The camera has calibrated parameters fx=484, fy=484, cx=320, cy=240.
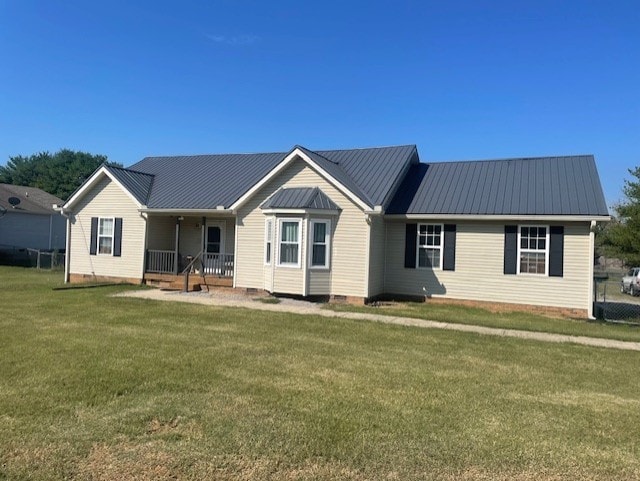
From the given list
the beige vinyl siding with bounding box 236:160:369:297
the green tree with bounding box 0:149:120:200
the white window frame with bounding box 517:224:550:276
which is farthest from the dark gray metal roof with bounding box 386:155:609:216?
the green tree with bounding box 0:149:120:200

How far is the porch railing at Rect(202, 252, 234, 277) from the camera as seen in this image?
1862 centimetres

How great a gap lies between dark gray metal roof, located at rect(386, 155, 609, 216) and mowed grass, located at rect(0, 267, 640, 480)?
6275mm

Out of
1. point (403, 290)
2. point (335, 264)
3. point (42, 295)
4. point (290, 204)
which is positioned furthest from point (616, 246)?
point (42, 295)

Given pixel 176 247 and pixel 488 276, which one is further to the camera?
pixel 176 247

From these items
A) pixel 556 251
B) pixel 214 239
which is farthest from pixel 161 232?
pixel 556 251

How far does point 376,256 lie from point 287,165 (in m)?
4.34

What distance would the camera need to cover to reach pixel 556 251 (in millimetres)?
14727

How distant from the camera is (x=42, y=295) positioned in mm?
15281

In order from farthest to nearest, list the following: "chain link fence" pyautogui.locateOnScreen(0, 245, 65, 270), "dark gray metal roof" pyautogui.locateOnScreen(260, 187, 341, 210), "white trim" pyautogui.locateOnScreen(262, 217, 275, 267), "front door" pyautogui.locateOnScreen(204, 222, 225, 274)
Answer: "chain link fence" pyautogui.locateOnScreen(0, 245, 65, 270) < "front door" pyautogui.locateOnScreen(204, 222, 225, 274) < "white trim" pyautogui.locateOnScreen(262, 217, 275, 267) < "dark gray metal roof" pyautogui.locateOnScreen(260, 187, 341, 210)

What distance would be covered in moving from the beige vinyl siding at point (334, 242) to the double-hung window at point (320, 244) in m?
0.22

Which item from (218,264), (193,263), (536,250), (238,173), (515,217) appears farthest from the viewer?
(238,173)

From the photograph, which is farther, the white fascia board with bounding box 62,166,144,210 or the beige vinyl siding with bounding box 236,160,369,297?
the white fascia board with bounding box 62,166,144,210

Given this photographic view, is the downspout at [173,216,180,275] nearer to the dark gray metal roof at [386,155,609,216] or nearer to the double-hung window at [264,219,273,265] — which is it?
the double-hung window at [264,219,273,265]

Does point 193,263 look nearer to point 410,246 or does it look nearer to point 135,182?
point 135,182
